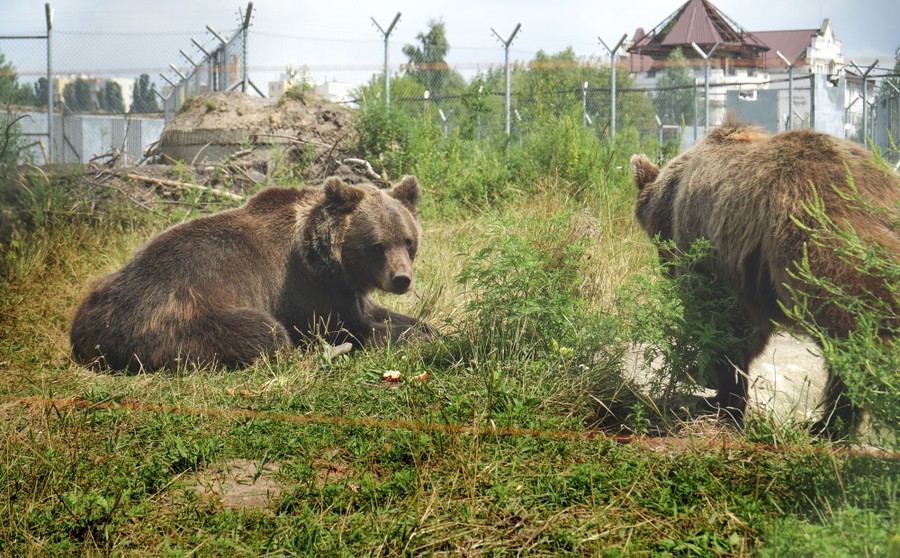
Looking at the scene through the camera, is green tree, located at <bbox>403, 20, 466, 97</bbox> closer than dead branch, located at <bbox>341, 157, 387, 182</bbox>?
No

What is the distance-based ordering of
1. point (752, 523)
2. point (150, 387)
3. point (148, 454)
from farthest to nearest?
point (150, 387) < point (148, 454) < point (752, 523)

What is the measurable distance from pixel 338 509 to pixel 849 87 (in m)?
13.4

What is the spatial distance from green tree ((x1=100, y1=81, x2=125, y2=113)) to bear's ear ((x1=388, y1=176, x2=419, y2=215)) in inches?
525

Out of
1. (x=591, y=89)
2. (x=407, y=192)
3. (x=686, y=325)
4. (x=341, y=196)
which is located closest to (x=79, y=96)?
(x=591, y=89)

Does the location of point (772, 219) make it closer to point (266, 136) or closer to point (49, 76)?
point (266, 136)

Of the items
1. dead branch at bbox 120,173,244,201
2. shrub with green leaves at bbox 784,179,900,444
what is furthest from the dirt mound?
shrub with green leaves at bbox 784,179,900,444

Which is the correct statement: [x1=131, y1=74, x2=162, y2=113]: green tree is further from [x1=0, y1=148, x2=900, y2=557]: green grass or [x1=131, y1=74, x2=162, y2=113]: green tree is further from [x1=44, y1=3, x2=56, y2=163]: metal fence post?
[x1=0, y1=148, x2=900, y2=557]: green grass

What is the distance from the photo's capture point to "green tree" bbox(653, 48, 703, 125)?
17391 millimetres

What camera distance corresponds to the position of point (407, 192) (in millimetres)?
6336

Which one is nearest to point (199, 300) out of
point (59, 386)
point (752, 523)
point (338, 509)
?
point (59, 386)

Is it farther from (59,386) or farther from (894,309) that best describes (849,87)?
(59,386)

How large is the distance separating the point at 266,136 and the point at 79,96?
27.0 ft

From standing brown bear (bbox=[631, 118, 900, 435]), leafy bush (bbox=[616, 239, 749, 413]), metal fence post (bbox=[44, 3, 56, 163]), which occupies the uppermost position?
metal fence post (bbox=[44, 3, 56, 163])

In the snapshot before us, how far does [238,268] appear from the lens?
5.63 m
